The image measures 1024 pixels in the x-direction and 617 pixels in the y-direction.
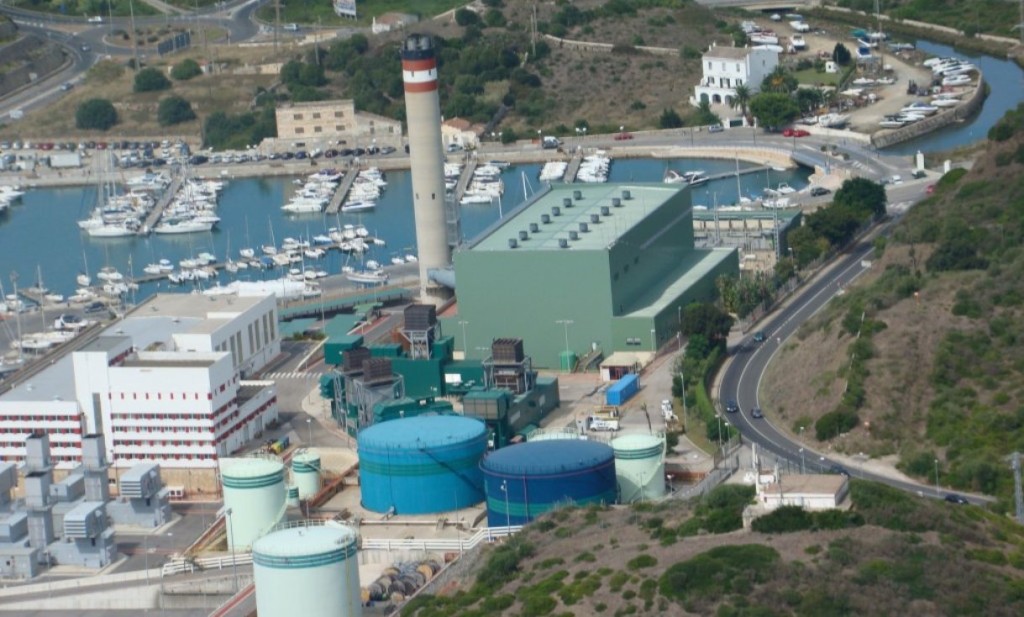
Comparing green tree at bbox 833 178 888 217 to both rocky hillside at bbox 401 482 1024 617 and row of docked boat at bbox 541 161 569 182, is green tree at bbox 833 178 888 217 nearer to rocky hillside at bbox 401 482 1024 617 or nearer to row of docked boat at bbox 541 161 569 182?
row of docked boat at bbox 541 161 569 182

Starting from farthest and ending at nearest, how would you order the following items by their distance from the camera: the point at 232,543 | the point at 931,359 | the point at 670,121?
the point at 670,121, the point at 931,359, the point at 232,543

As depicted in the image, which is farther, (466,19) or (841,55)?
(466,19)

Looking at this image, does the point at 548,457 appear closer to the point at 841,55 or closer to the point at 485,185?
the point at 485,185

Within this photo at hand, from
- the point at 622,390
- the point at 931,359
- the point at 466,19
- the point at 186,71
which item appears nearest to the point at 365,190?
the point at 466,19

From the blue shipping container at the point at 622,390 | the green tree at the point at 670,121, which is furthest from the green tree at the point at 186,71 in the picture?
the blue shipping container at the point at 622,390

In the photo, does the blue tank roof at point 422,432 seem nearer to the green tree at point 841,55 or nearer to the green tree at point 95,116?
the green tree at point 841,55

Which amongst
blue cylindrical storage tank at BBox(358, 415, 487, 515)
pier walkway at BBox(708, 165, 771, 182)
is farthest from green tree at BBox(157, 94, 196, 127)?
blue cylindrical storage tank at BBox(358, 415, 487, 515)
